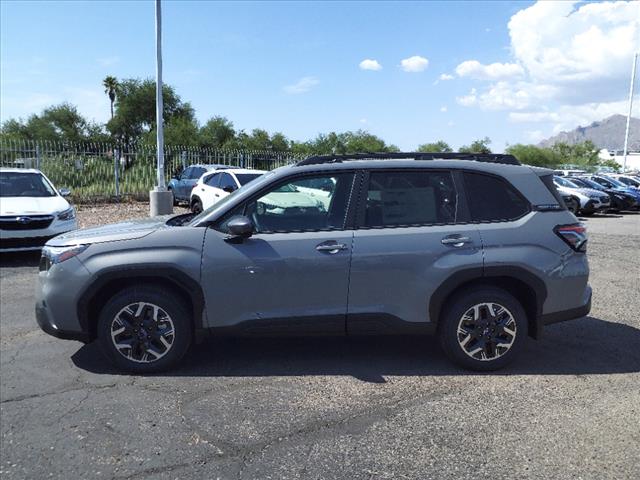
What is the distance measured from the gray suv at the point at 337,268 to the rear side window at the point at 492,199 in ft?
0.04

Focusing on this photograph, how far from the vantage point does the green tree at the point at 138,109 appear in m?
55.6

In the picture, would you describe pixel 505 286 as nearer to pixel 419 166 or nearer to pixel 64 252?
pixel 419 166

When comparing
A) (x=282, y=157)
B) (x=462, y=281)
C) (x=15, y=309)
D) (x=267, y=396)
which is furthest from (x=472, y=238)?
(x=282, y=157)

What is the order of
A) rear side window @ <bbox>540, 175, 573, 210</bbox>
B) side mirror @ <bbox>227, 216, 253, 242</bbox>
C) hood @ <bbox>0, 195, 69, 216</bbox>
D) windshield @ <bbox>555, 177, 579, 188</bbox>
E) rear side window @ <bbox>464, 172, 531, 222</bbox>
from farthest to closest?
windshield @ <bbox>555, 177, 579, 188</bbox>, hood @ <bbox>0, 195, 69, 216</bbox>, rear side window @ <bbox>540, 175, 573, 210</bbox>, rear side window @ <bbox>464, 172, 531, 222</bbox>, side mirror @ <bbox>227, 216, 253, 242</bbox>

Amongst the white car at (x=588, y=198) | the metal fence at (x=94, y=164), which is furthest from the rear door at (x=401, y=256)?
the white car at (x=588, y=198)

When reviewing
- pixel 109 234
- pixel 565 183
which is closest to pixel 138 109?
pixel 565 183

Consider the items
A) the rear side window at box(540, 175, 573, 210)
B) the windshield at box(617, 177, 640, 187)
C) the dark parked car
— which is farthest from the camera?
the windshield at box(617, 177, 640, 187)

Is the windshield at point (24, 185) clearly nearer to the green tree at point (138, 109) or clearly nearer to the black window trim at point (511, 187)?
the black window trim at point (511, 187)

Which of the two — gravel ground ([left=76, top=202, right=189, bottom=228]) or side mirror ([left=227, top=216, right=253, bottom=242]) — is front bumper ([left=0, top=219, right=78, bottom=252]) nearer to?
gravel ground ([left=76, top=202, right=189, bottom=228])

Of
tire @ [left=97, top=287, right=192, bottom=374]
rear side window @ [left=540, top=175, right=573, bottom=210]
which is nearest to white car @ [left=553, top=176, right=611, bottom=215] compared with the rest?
rear side window @ [left=540, top=175, right=573, bottom=210]

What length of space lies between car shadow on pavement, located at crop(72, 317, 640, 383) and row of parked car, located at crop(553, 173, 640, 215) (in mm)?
15886

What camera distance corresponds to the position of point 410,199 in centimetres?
460

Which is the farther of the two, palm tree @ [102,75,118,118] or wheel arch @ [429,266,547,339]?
palm tree @ [102,75,118,118]

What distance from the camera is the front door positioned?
14.2ft
